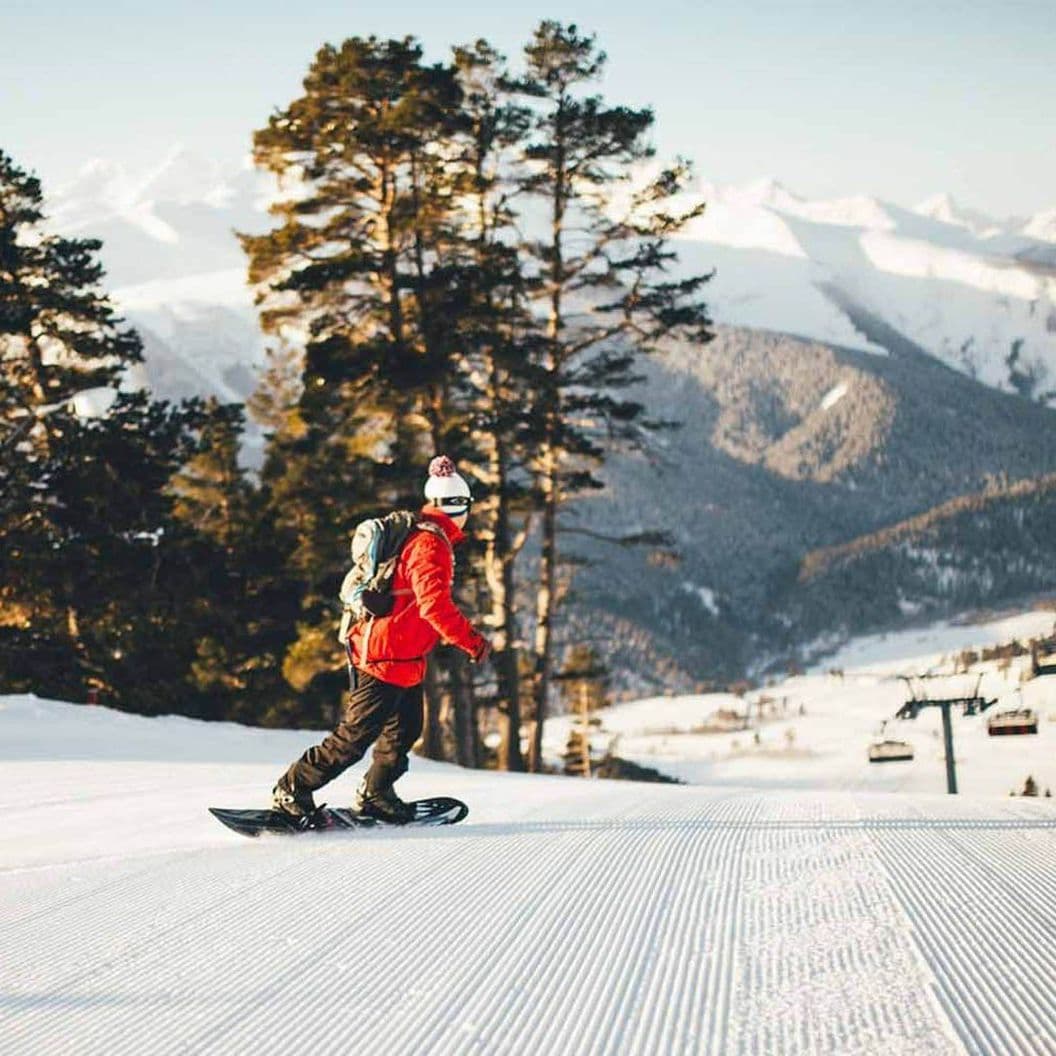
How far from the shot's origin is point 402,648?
5973 millimetres

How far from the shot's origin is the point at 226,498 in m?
31.3

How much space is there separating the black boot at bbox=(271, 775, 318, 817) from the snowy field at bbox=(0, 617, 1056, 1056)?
214 mm

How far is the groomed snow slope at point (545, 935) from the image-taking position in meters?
2.93

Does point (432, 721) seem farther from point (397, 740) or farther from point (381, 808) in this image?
point (397, 740)

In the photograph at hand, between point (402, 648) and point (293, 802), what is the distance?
0.99 meters

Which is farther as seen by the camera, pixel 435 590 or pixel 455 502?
pixel 455 502

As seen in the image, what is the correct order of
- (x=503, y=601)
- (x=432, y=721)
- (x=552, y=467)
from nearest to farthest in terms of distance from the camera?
(x=432, y=721)
(x=503, y=601)
(x=552, y=467)

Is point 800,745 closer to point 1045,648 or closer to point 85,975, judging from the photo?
point 1045,648

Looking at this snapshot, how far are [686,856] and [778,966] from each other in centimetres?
174

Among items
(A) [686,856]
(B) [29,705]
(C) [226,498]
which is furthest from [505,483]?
(A) [686,856]

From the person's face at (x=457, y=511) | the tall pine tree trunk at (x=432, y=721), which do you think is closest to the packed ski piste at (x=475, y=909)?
the person's face at (x=457, y=511)

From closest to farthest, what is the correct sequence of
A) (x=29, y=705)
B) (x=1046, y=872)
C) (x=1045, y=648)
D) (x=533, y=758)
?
(x=1046, y=872) < (x=1045, y=648) < (x=29, y=705) < (x=533, y=758)

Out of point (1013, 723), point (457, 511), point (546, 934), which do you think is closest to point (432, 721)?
point (1013, 723)

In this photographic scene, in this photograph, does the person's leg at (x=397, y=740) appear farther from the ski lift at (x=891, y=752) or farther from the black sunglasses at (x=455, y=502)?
the ski lift at (x=891, y=752)
